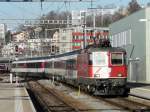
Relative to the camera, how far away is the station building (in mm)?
59537

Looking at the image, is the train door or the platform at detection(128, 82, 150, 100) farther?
the train door

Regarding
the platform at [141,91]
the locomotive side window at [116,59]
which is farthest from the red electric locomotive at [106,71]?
the platform at [141,91]

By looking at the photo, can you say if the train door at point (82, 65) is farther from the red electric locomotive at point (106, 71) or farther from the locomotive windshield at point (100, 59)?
the locomotive windshield at point (100, 59)

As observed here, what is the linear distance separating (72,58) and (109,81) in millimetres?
10592

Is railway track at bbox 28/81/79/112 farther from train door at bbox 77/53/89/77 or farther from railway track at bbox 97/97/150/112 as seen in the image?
railway track at bbox 97/97/150/112

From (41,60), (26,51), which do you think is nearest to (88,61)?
(41,60)

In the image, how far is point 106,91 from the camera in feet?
108

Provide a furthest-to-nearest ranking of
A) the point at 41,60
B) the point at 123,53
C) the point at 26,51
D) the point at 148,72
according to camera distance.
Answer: the point at 26,51, the point at 41,60, the point at 148,72, the point at 123,53

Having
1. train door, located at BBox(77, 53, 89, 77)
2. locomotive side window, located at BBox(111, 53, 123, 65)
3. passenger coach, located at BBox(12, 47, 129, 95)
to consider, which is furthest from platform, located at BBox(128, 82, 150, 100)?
train door, located at BBox(77, 53, 89, 77)

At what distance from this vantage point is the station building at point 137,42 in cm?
5954

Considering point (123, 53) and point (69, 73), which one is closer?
point (123, 53)

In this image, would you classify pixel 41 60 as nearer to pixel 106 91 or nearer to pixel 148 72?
pixel 148 72

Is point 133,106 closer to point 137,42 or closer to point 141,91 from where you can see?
point 141,91

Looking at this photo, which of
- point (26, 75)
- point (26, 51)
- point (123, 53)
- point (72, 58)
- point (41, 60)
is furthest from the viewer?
point (26, 51)
